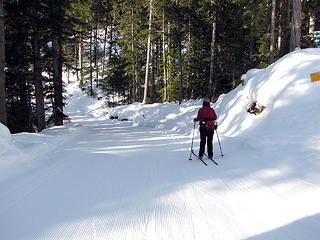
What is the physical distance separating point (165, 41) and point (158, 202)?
74.4ft

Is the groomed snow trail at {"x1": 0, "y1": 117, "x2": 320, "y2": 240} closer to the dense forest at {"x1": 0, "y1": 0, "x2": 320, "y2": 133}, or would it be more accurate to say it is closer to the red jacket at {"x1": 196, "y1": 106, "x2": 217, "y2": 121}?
the red jacket at {"x1": 196, "y1": 106, "x2": 217, "y2": 121}

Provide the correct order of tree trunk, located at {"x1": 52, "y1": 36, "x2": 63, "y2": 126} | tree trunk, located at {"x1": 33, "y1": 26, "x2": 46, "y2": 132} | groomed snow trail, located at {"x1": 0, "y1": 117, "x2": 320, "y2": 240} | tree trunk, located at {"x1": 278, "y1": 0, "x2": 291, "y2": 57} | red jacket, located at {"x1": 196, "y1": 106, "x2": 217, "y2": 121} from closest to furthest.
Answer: groomed snow trail, located at {"x1": 0, "y1": 117, "x2": 320, "y2": 240} → red jacket, located at {"x1": 196, "y1": 106, "x2": 217, "y2": 121} → tree trunk, located at {"x1": 33, "y1": 26, "x2": 46, "y2": 132} → tree trunk, located at {"x1": 52, "y1": 36, "x2": 63, "y2": 126} → tree trunk, located at {"x1": 278, "y1": 0, "x2": 291, "y2": 57}


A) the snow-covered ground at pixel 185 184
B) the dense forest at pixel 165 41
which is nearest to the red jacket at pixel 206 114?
the snow-covered ground at pixel 185 184

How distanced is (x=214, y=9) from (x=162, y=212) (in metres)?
18.0

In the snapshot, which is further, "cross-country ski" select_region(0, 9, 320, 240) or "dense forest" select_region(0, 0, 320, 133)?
"dense forest" select_region(0, 0, 320, 133)

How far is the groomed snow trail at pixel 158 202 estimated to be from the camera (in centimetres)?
255

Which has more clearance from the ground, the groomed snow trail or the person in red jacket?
the person in red jacket

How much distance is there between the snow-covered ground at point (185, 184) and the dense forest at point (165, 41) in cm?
453

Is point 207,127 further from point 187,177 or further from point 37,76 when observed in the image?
point 37,76

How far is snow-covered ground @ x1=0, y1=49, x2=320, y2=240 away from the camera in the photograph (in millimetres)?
2628

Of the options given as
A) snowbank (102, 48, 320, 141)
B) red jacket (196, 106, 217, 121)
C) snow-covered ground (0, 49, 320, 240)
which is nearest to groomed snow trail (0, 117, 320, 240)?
snow-covered ground (0, 49, 320, 240)

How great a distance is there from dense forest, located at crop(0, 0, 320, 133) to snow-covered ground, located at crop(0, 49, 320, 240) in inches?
178

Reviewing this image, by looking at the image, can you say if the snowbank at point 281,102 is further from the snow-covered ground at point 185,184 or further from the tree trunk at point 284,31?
the tree trunk at point 284,31

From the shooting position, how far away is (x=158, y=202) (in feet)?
10.9
